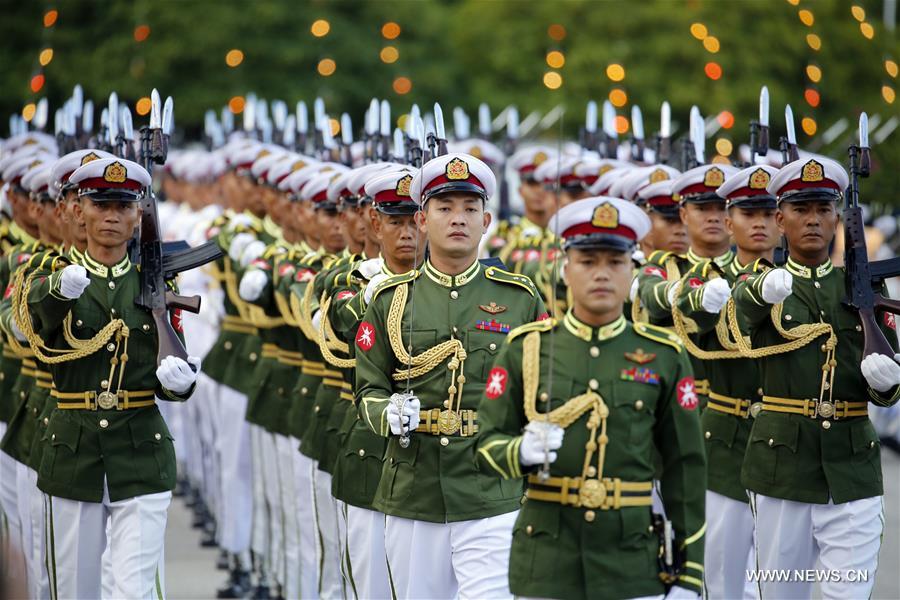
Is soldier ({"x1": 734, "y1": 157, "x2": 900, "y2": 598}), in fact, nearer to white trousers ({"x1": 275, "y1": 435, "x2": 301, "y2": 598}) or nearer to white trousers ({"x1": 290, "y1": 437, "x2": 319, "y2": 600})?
white trousers ({"x1": 290, "y1": 437, "x2": 319, "y2": 600})

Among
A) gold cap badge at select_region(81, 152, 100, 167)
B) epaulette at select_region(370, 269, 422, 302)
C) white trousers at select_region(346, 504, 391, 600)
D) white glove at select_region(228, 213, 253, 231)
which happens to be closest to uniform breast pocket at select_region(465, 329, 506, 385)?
epaulette at select_region(370, 269, 422, 302)

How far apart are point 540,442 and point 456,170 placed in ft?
6.81

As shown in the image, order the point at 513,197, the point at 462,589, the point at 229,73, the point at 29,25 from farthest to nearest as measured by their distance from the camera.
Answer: the point at 229,73 < the point at 29,25 < the point at 513,197 < the point at 462,589

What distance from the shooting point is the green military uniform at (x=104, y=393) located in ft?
27.7

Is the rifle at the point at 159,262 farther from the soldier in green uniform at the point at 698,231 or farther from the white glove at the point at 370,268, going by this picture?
the soldier in green uniform at the point at 698,231

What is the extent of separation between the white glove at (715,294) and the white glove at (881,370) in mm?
759

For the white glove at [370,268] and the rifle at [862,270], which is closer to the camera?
the rifle at [862,270]

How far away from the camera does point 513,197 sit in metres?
22.2

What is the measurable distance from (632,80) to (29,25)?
1205 centimetres

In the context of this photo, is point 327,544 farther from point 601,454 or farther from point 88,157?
point 601,454

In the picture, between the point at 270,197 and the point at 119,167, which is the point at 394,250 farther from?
the point at 270,197

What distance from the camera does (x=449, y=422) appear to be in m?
7.51

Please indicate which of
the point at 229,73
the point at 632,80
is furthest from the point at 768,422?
the point at 229,73

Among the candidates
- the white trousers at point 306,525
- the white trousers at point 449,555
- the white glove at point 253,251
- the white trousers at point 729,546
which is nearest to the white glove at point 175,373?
the white trousers at point 449,555
